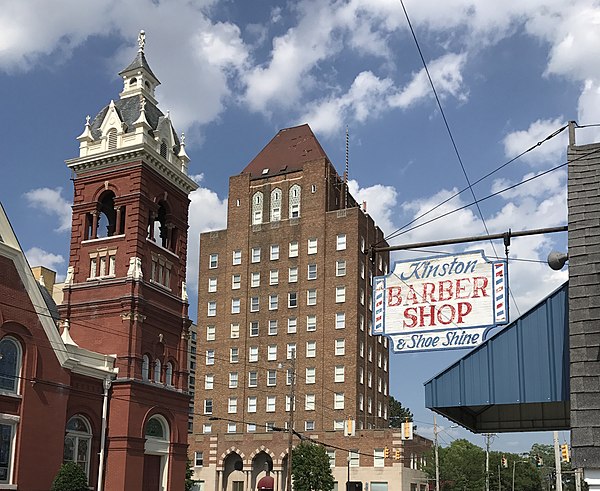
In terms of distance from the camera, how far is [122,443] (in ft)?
145

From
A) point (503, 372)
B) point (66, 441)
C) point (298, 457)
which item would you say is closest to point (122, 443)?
point (66, 441)

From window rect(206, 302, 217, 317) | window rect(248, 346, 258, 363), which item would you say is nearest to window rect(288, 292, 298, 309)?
window rect(248, 346, 258, 363)

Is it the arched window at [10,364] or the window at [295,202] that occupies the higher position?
the window at [295,202]

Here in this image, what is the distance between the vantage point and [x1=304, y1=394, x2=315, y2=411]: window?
78500mm

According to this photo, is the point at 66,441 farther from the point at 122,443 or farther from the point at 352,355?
the point at 352,355

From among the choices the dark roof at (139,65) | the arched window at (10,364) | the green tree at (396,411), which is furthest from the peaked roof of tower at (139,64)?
the green tree at (396,411)

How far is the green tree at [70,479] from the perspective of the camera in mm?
39312

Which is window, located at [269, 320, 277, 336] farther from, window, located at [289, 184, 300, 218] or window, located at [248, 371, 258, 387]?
window, located at [289, 184, 300, 218]

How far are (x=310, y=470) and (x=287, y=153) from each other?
37494 mm

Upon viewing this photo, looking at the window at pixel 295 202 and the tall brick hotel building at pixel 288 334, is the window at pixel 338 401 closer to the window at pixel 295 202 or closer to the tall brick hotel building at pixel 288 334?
the tall brick hotel building at pixel 288 334

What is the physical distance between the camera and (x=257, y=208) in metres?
87.8

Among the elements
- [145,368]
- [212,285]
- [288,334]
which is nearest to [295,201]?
[212,285]

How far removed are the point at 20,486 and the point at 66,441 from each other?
4.04m

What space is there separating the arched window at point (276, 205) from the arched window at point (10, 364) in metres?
48.6
